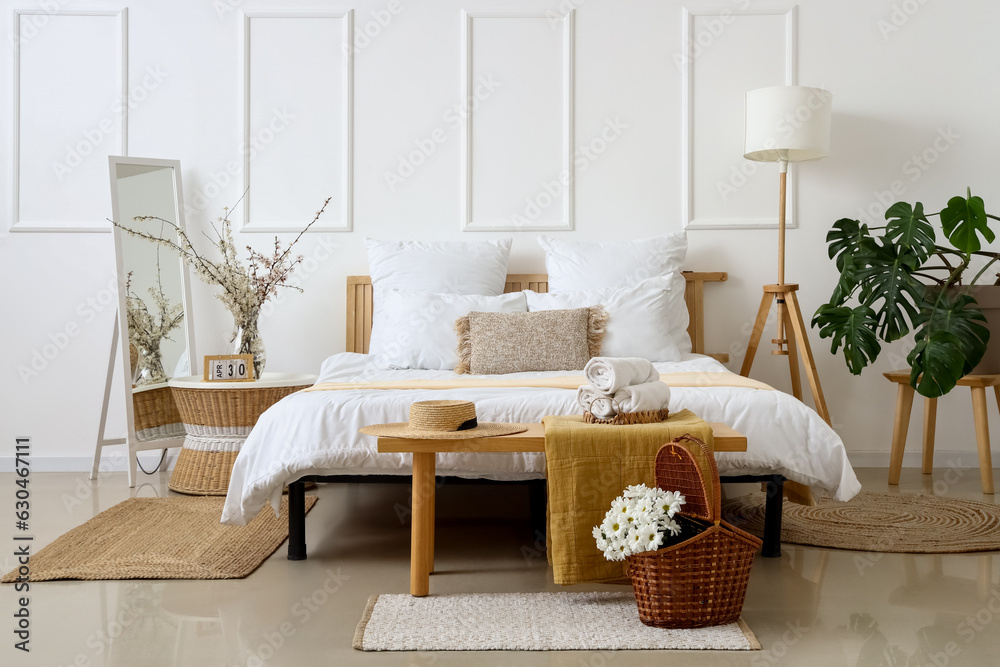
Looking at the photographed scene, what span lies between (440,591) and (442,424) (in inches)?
19.0

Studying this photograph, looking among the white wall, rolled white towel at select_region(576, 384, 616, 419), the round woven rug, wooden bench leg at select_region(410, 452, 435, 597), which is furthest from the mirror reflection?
the round woven rug

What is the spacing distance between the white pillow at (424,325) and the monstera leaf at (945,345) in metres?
1.69

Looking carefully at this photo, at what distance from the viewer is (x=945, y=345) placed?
3.29 metres

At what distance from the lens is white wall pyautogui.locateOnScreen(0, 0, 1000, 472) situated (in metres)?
4.14

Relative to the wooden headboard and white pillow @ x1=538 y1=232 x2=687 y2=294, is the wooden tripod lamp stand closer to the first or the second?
the wooden headboard

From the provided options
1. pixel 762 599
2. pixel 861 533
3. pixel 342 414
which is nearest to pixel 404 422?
pixel 342 414

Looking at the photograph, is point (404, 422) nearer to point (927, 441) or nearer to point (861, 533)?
point (861, 533)

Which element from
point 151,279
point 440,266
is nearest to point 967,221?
point 440,266

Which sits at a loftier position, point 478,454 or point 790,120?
point 790,120

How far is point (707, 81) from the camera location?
418 centimetres

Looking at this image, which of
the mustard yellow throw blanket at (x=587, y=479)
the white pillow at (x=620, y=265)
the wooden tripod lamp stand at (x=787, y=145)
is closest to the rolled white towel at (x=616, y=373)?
the mustard yellow throw blanket at (x=587, y=479)

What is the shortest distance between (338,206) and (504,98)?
40.5 inches

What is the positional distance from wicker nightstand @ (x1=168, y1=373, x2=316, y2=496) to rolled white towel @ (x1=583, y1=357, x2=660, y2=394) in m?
1.77

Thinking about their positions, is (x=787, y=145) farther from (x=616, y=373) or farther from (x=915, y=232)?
(x=616, y=373)
